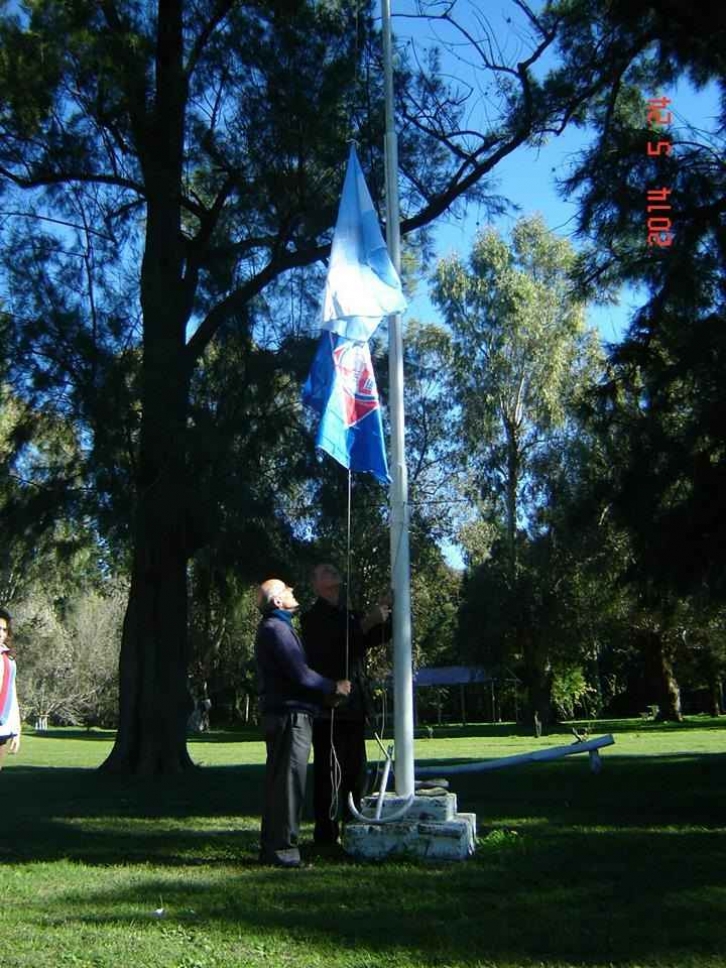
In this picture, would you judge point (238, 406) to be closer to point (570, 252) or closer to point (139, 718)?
point (139, 718)

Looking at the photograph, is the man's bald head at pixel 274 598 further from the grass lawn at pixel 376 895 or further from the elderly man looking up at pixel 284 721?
the grass lawn at pixel 376 895

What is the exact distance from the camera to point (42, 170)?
54.2ft

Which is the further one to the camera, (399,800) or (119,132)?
(119,132)

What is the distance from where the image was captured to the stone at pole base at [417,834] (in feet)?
24.0

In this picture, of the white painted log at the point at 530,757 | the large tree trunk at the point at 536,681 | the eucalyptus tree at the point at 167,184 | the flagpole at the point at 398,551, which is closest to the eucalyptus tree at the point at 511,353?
the large tree trunk at the point at 536,681

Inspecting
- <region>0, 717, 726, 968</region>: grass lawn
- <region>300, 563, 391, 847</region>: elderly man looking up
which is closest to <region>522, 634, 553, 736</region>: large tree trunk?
<region>0, 717, 726, 968</region>: grass lawn

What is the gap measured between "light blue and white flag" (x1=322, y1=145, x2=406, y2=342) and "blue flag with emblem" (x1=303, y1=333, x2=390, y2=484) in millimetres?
169

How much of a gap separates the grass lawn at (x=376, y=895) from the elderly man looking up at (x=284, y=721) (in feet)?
0.87

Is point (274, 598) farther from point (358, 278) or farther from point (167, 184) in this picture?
point (167, 184)

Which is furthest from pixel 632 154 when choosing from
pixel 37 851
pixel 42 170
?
pixel 37 851

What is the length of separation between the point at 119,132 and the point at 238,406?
15.4ft

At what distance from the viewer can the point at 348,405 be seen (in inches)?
320

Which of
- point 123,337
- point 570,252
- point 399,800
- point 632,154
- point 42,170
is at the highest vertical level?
point 570,252

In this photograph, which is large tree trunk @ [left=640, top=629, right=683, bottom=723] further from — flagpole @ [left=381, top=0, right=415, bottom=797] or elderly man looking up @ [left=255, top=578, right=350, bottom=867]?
elderly man looking up @ [left=255, top=578, right=350, bottom=867]
